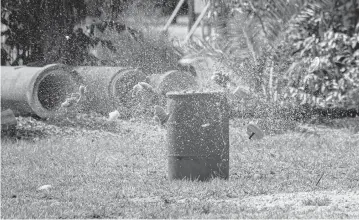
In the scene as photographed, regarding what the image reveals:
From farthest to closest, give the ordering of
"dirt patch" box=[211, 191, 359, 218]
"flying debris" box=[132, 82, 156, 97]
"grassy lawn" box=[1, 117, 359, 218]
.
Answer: "flying debris" box=[132, 82, 156, 97] < "grassy lawn" box=[1, 117, 359, 218] < "dirt patch" box=[211, 191, 359, 218]

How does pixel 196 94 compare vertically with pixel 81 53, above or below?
above

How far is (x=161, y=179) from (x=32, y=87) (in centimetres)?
458

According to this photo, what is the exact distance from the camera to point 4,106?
11523 millimetres

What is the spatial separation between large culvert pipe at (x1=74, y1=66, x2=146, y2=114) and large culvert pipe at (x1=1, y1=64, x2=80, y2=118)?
0.93ft

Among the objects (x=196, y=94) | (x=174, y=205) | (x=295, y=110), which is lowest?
(x=295, y=110)

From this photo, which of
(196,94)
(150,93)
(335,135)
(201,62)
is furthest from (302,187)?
(201,62)

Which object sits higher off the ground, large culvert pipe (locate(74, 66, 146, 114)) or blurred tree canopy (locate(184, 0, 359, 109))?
blurred tree canopy (locate(184, 0, 359, 109))

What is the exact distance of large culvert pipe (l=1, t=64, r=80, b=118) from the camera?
1122 cm

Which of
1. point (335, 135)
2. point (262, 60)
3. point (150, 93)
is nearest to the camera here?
point (335, 135)

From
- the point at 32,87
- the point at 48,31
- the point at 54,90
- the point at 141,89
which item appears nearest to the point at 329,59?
the point at 141,89

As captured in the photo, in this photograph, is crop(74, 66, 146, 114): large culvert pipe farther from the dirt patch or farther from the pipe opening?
the dirt patch

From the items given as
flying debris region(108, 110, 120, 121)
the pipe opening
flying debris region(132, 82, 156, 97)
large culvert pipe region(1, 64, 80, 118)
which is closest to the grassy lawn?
flying debris region(108, 110, 120, 121)

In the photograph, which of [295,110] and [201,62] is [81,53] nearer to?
[201,62]

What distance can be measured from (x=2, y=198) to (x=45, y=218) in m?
1.01
